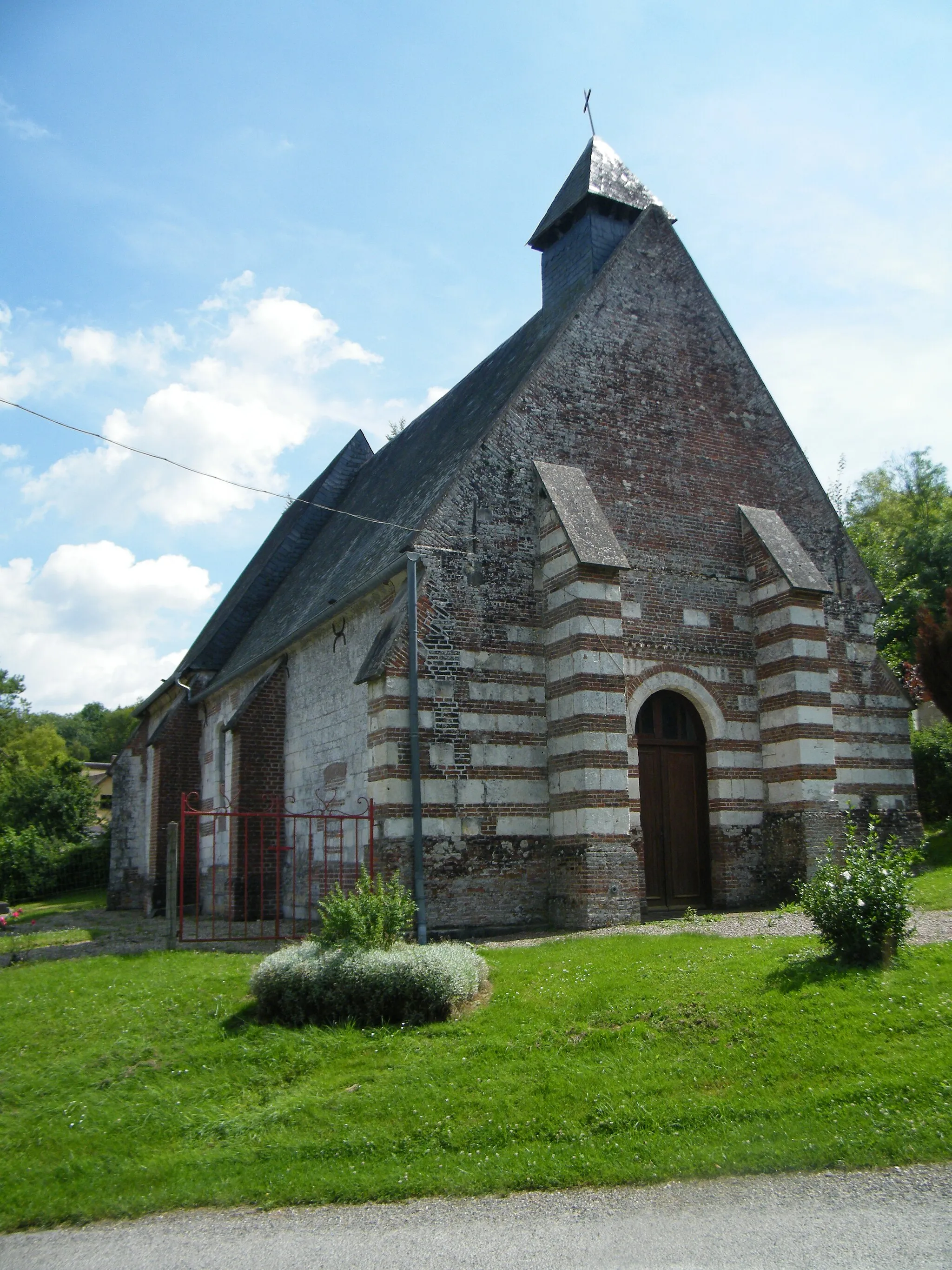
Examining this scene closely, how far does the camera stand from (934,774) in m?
18.8

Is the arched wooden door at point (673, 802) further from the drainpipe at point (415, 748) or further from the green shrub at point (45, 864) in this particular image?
the green shrub at point (45, 864)

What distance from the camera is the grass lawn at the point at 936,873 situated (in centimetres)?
1205

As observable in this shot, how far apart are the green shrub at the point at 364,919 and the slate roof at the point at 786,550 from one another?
7998mm

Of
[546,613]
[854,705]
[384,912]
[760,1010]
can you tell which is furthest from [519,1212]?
[854,705]

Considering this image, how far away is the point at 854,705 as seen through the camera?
1612 cm

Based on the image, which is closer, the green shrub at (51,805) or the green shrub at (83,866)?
the green shrub at (83,866)

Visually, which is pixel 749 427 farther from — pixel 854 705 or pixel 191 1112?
pixel 191 1112

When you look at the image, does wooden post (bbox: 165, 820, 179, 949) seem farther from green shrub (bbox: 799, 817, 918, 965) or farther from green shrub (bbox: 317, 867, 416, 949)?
green shrub (bbox: 799, 817, 918, 965)

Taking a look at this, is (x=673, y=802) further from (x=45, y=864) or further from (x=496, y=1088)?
(x=45, y=864)

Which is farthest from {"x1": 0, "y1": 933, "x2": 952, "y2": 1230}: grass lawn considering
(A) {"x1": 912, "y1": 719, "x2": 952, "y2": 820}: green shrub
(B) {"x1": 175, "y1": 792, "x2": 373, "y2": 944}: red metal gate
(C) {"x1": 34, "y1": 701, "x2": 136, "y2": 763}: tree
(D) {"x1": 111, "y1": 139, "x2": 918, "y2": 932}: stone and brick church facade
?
(C) {"x1": 34, "y1": 701, "x2": 136, "y2": 763}: tree

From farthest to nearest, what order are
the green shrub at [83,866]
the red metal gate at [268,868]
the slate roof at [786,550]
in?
the green shrub at [83,866] < the slate roof at [786,550] < the red metal gate at [268,868]

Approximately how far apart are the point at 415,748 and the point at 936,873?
8.13 m

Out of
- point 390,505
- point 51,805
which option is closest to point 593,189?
point 390,505

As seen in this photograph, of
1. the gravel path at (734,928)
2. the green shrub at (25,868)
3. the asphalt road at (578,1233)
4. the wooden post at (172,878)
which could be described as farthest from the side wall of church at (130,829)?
the asphalt road at (578,1233)
